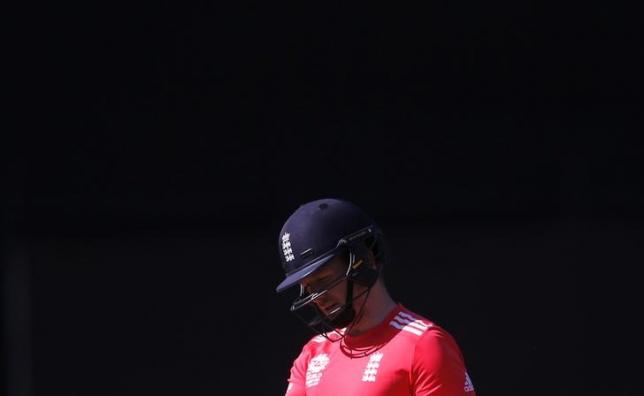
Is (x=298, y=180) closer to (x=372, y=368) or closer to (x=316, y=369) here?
(x=316, y=369)

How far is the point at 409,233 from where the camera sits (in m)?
4.08

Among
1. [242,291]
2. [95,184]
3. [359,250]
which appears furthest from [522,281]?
[359,250]

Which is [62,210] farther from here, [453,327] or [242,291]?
[453,327]

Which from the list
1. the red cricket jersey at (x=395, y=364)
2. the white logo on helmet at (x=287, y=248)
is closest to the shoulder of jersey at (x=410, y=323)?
the red cricket jersey at (x=395, y=364)

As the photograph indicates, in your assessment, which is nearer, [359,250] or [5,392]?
[359,250]

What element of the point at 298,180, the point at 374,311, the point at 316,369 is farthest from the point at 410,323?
the point at 298,180

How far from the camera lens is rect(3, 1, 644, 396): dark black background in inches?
156

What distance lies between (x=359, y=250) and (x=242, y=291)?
184 centimetres

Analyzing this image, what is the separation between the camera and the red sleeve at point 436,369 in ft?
6.91

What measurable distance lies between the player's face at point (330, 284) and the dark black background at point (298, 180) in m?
1.74

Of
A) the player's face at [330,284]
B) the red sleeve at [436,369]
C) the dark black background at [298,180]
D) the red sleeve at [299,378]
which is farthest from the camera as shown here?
the dark black background at [298,180]

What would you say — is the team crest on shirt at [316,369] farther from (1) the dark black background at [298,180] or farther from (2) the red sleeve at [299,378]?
(1) the dark black background at [298,180]

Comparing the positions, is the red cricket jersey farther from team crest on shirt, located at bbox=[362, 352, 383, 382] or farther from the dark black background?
the dark black background

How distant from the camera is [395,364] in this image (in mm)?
2158
